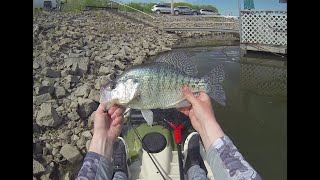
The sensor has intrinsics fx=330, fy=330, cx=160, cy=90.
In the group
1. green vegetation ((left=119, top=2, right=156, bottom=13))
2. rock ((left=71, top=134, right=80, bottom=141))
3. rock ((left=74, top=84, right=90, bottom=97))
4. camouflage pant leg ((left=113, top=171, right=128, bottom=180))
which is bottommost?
rock ((left=71, top=134, right=80, bottom=141))

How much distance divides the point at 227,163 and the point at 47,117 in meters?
2.24

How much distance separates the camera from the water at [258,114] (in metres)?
3.11

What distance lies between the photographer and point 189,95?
1.60 m

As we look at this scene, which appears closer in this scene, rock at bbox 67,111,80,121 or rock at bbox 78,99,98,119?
rock at bbox 67,111,80,121

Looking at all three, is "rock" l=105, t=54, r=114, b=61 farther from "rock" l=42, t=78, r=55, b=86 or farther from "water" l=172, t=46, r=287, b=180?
"water" l=172, t=46, r=287, b=180

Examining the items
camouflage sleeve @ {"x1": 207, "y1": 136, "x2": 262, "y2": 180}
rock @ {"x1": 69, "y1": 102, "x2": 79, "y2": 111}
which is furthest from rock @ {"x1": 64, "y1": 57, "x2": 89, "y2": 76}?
camouflage sleeve @ {"x1": 207, "y1": 136, "x2": 262, "y2": 180}

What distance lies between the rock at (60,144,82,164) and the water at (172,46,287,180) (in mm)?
1278

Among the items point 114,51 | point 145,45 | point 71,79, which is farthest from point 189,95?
point 145,45

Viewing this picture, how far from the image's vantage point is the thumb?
1.58 meters

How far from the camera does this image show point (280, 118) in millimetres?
3984
